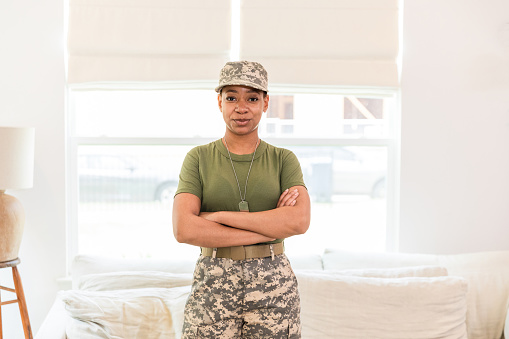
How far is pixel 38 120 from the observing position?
3133 mm

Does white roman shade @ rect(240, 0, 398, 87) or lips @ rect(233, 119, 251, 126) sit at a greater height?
white roman shade @ rect(240, 0, 398, 87)

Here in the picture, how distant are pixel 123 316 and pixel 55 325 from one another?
32 cm

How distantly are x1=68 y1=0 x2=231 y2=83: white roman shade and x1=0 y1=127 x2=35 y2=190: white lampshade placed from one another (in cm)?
58

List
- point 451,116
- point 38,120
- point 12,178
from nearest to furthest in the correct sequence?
point 12,178 → point 38,120 → point 451,116

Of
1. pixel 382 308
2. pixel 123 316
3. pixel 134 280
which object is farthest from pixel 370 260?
pixel 123 316

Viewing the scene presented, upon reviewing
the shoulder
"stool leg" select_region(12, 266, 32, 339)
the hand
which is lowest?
"stool leg" select_region(12, 266, 32, 339)

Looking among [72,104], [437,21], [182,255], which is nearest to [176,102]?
[72,104]

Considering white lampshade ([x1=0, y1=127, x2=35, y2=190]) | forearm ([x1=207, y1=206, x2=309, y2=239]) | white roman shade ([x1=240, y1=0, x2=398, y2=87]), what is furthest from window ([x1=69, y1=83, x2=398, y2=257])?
forearm ([x1=207, y1=206, x2=309, y2=239])

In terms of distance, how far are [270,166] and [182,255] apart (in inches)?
65.7

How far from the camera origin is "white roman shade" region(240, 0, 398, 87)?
318cm

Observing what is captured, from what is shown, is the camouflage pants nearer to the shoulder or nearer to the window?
the shoulder

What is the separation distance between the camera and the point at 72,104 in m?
3.28

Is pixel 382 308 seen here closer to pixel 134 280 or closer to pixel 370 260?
pixel 370 260

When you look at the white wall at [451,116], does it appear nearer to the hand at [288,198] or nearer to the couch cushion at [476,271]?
the couch cushion at [476,271]
